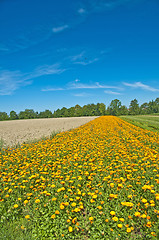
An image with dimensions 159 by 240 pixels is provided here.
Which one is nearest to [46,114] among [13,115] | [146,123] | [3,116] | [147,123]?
[13,115]

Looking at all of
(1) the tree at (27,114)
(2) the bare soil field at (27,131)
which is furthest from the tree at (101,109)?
(2) the bare soil field at (27,131)

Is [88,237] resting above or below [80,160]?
below

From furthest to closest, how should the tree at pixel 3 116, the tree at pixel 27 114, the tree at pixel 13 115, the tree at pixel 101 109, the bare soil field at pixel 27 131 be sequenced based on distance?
the tree at pixel 101 109 → the tree at pixel 27 114 → the tree at pixel 13 115 → the tree at pixel 3 116 → the bare soil field at pixel 27 131

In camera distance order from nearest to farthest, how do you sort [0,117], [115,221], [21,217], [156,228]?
[156,228], [115,221], [21,217], [0,117]

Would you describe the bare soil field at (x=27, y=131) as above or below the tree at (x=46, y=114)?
below

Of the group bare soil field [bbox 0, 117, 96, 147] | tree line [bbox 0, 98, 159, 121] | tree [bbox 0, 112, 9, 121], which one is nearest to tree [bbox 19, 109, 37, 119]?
tree line [bbox 0, 98, 159, 121]

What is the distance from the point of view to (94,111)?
98.8m

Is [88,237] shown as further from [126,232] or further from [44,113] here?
[44,113]

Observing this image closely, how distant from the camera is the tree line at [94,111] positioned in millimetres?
87938

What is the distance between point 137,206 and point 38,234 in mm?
2101

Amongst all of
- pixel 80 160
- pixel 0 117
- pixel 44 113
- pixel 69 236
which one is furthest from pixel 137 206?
pixel 44 113

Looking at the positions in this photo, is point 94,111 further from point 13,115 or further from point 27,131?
point 27,131

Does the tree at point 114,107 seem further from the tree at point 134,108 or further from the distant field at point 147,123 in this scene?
the distant field at point 147,123

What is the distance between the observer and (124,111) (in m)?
89.2
